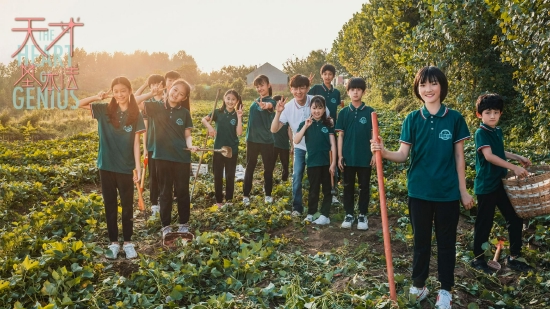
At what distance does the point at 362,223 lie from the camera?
5.43 metres

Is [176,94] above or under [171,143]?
above

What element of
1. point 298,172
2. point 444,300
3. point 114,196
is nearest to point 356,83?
point 298,172

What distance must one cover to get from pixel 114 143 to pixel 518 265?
4.10m

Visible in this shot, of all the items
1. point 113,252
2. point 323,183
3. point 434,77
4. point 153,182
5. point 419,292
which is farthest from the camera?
point 153,182

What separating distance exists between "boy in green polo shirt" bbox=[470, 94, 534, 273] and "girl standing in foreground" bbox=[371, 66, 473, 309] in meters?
1.01

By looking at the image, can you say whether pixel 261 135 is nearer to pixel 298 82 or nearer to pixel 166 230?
pixel 298 82

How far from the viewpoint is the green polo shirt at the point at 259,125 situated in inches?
257

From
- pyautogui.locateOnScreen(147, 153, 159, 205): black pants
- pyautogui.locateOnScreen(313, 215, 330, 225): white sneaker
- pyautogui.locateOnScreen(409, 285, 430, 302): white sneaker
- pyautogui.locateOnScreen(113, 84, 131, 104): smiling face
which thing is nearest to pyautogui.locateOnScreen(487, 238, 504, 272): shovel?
pyautogui.locateOnScreen(409, 285, 430, 302): white sneaker

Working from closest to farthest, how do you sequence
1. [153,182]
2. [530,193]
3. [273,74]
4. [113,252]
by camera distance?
1. [530,193]
2. [113,252]
3. [153,182]
4. [273,74]

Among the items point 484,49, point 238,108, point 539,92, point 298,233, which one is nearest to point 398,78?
point 484,49

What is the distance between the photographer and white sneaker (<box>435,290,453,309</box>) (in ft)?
11.1

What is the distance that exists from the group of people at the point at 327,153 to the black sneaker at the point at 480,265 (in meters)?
0.01

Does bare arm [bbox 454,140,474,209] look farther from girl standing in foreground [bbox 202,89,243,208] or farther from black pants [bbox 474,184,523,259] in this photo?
girl standing in foreground [bbox 202,89,243,208]

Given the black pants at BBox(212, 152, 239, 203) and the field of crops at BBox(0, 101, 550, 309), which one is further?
the black pants at BBox(212, 152, 239, 203)
